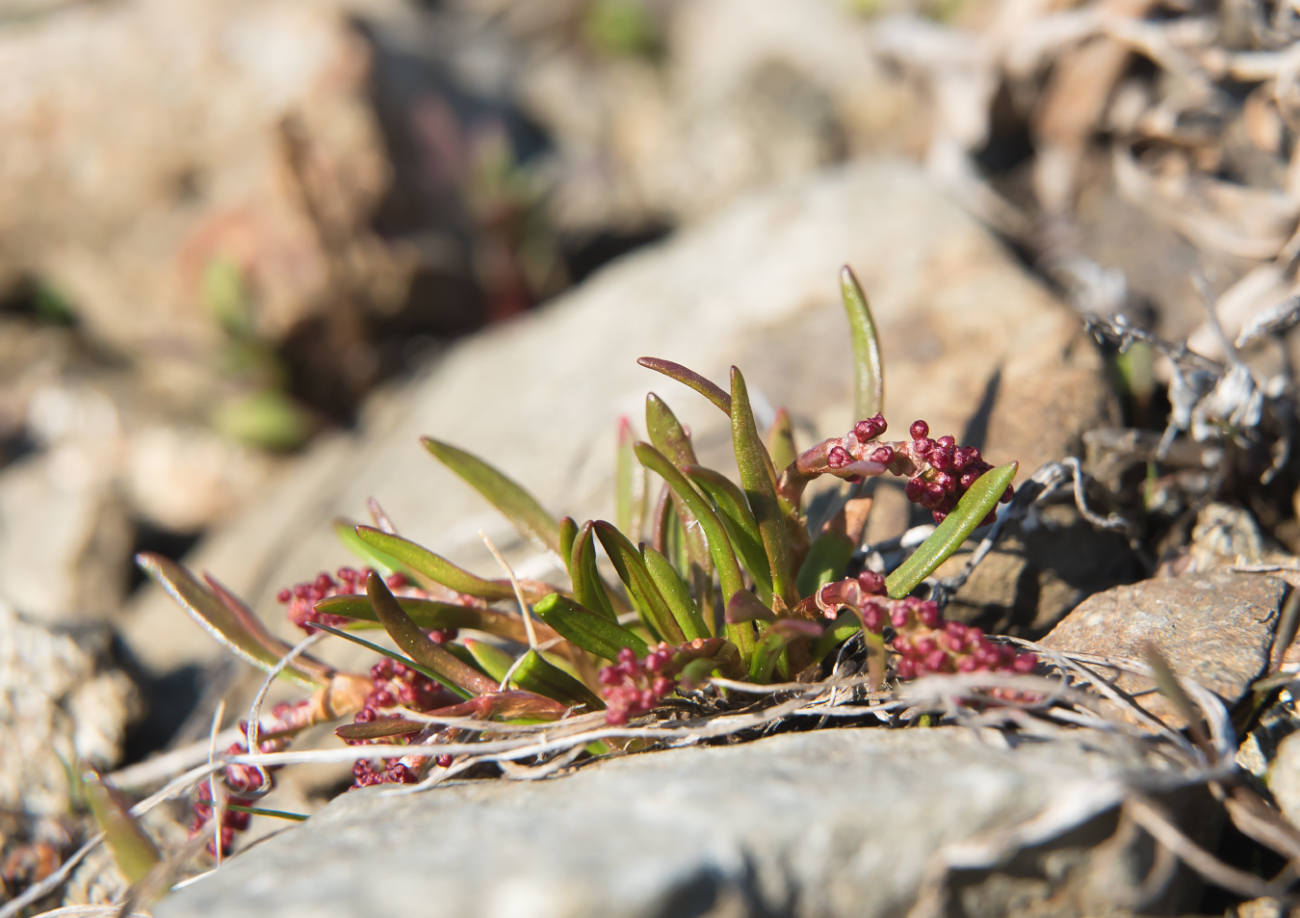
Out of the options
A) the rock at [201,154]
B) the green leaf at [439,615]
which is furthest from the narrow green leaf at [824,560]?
the rock at [201,154]

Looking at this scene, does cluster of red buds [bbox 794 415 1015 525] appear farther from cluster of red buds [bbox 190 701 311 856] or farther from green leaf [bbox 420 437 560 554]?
cluster of red buds [bbox 190 701 311 856]

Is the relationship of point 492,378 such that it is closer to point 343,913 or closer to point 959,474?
point 959,474

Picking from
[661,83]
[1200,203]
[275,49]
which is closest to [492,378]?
[275,49]

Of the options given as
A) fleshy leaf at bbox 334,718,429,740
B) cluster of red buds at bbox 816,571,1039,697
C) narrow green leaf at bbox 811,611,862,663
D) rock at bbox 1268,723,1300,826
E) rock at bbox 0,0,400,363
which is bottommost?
rock at bbox 1268,723,1300,826

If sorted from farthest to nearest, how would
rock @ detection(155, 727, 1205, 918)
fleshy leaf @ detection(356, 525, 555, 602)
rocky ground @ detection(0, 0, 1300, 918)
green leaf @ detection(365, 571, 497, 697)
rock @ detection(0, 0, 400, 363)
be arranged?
rock @ detection(0, 0, 400, 363), fleshy leaf @ detection(356, 525, 555, 602), green leaf @ detection(365, 571, 497, 697), rocky ground @ detection(0, 0, 1300, 918), rock @ detection(155, 727, 1205, 918)

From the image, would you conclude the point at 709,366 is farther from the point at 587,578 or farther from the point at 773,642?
the point at 773,642

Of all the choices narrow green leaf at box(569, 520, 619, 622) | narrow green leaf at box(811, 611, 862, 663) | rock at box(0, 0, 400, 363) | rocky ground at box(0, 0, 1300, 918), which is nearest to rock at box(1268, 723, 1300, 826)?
rocky ground at box(0, 0, 1300, 918)
